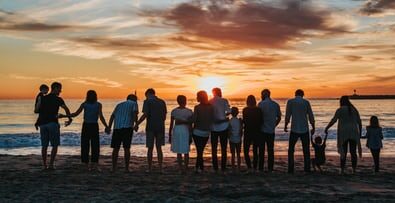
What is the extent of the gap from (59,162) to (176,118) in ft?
16.0

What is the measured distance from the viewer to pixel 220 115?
34.9ft

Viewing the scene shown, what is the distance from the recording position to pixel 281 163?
13.8 m

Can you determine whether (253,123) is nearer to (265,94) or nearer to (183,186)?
(265,94)

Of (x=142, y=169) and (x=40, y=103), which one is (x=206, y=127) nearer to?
(x=142, y=169)

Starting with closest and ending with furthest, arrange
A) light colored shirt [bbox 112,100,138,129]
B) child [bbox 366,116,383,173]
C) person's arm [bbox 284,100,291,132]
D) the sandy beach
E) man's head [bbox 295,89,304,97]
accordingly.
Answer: the sandy beach
light colored shirt [bbox 112,100,138,129]
person's arm [bbox 284,100,291,132]
man's head [bbox 295,89,304,97]
child [bbox 366,116,383,173]

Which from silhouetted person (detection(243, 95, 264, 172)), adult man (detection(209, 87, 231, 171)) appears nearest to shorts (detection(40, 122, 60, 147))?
adult man (detection(209, 87, 231, 171))

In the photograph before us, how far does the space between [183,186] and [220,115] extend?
240 cm

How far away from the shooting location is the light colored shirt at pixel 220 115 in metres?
10.6

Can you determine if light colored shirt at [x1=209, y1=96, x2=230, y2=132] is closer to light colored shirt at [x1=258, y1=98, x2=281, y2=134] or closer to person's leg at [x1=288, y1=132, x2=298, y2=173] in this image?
light colored shirt at [x1=258, y1=98, x2=281, y2=134]

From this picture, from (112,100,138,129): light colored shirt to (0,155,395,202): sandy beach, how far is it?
121 cm

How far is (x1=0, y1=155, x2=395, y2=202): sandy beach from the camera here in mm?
7684

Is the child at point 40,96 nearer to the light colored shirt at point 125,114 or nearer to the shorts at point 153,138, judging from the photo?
the light colored shirt at point 125,114

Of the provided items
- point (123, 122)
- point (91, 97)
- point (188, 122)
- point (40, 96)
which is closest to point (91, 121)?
point (91, 97)

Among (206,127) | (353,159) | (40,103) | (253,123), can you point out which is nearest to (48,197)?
(40,103)
